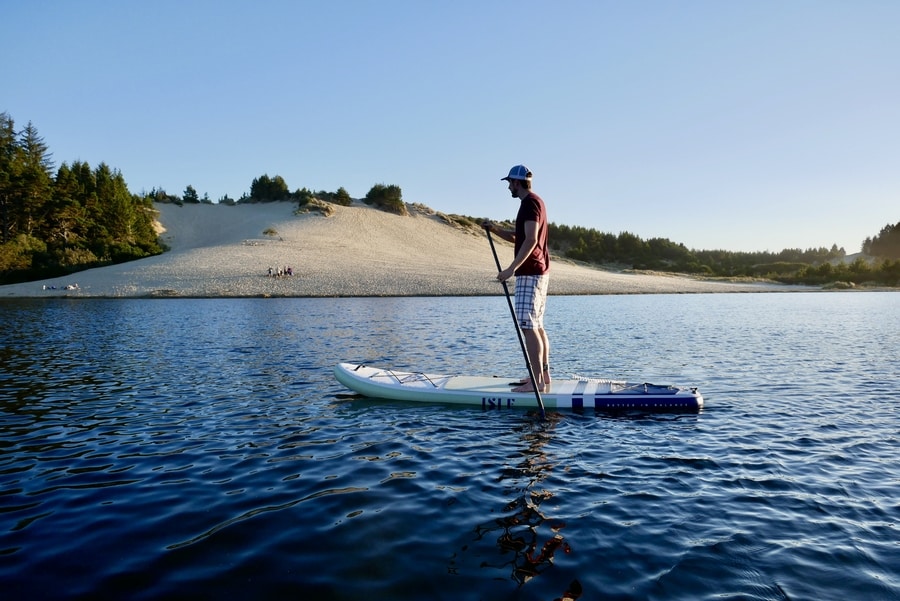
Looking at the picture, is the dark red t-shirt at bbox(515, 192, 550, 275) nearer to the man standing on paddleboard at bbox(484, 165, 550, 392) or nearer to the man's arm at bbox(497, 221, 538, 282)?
the man standing on paddleboard at bbox(484, 165, 550, 392)

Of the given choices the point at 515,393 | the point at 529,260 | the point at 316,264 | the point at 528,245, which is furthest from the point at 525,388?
the point at 316,264

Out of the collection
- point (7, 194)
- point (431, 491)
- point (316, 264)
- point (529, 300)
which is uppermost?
point (7, 194)

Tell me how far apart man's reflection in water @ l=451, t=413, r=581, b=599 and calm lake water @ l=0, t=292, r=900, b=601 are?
0.08ft

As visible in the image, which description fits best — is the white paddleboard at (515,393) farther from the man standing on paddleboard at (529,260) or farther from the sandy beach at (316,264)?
the sandy beach at (316,264)

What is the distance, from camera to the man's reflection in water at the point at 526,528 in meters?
4.67

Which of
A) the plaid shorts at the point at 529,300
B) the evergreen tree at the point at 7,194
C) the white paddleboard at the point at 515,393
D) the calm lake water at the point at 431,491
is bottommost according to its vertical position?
the calm lake water at the point at 431,491

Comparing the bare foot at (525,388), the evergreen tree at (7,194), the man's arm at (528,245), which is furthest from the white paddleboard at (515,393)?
the evergreen tree at (7,194)

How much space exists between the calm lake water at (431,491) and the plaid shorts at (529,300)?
1.63 metres

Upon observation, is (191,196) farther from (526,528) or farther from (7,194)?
(526,528)

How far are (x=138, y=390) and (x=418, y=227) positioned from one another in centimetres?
7693

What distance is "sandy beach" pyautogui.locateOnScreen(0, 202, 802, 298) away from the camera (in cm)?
4794

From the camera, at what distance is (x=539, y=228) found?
9.58 metres

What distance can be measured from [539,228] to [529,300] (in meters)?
1.18

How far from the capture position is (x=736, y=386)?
12.6 metres
